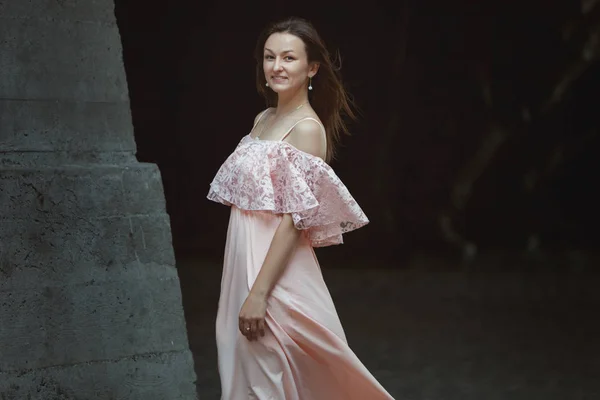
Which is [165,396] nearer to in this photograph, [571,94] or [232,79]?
[232,79]

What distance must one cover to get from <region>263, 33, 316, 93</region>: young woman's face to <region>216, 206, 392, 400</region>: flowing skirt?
A: 17.6 inches

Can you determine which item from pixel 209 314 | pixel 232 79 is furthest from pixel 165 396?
pixel 232 79

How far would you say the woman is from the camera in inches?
137

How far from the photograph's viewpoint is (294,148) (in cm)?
350

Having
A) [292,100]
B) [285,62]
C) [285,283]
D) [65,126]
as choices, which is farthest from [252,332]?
[65,126]

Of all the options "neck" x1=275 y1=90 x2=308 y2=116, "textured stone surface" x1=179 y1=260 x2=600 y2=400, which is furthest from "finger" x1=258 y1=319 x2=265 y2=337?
"textured stone surface" x1=179 y1=260 x2=600 y2=400

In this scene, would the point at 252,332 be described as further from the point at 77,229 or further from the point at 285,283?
the point at 77,229

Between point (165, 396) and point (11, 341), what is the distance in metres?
0.60

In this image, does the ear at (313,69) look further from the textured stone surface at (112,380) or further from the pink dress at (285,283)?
the textured stone surface at (112,380)

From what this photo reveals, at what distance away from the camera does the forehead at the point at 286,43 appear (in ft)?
11.6

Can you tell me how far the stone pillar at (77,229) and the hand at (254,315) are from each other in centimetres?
62

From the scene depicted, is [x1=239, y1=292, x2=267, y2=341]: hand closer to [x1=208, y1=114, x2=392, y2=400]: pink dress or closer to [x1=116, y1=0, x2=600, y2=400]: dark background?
[x1=208, y1=114, x2=392, y2=400]: pink dress

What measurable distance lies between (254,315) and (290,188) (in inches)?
17.1

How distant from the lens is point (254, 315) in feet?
11.3
